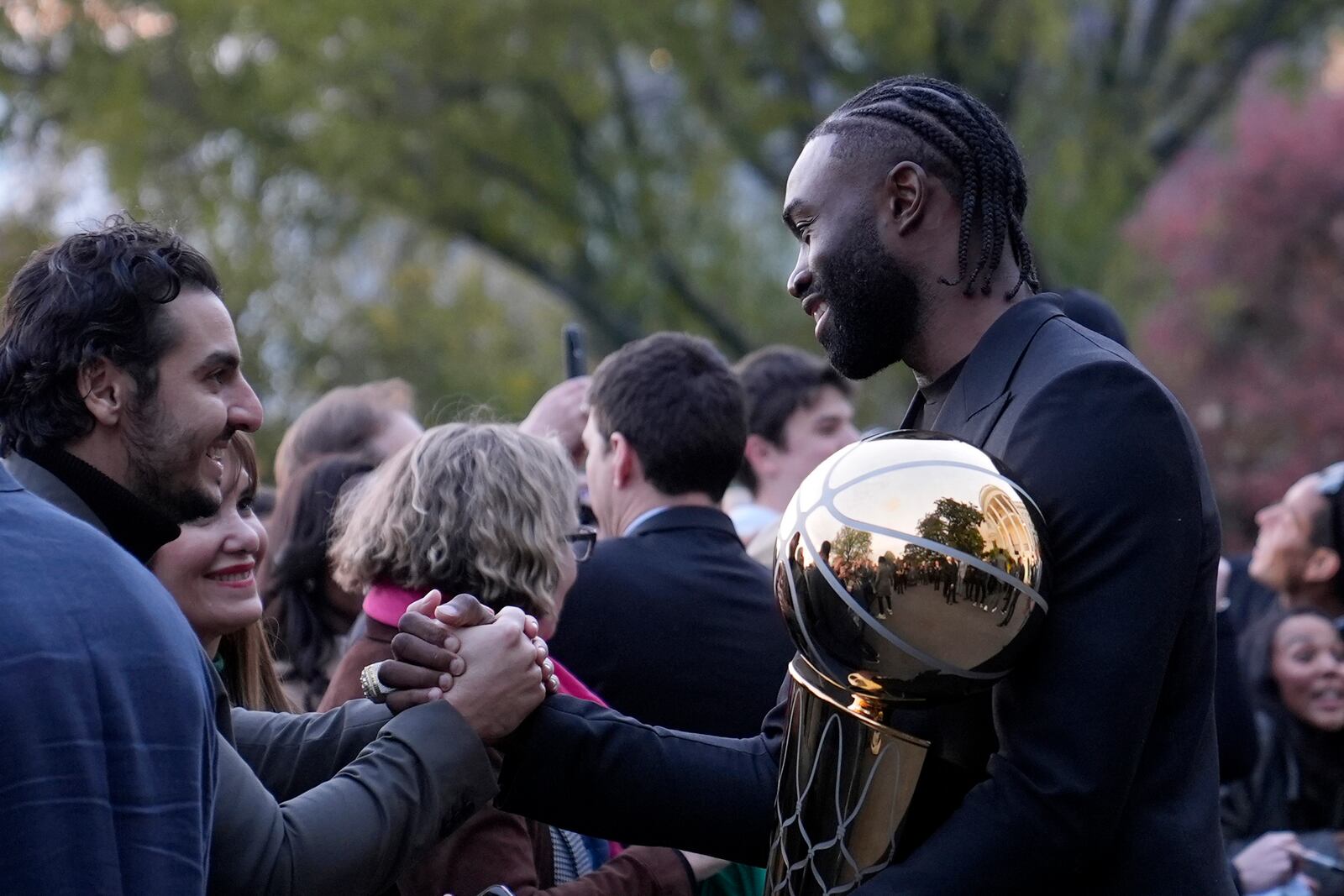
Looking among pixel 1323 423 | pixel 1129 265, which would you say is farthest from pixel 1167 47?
pixel 1323 423

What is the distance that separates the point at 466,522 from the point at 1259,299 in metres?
17.9

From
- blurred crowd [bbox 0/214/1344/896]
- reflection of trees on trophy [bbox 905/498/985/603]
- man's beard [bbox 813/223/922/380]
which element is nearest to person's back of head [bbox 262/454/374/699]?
blurred crowd [bbox 0/214/1344/896]

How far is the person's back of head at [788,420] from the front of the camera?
586 cm

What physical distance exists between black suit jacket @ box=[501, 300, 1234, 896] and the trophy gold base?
0.13 ft

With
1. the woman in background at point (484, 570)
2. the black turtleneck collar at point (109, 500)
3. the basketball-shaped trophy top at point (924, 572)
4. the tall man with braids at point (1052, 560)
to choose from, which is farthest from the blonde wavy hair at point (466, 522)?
the basketball-shaped trophy top at point (924, 572)

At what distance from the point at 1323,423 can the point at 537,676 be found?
16.8 meters

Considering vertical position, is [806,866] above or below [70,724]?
below

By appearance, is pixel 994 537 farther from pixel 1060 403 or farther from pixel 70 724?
pixel 70 724

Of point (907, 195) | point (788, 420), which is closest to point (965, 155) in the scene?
point (907, 195)

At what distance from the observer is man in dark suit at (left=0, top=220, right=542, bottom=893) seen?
241cm

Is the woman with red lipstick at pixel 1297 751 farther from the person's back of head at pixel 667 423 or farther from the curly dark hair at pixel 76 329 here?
the curly dark hair at pixel 76 329

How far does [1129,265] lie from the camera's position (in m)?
16.4

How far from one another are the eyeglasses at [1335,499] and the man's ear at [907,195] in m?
3.99

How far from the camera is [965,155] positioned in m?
2.51
